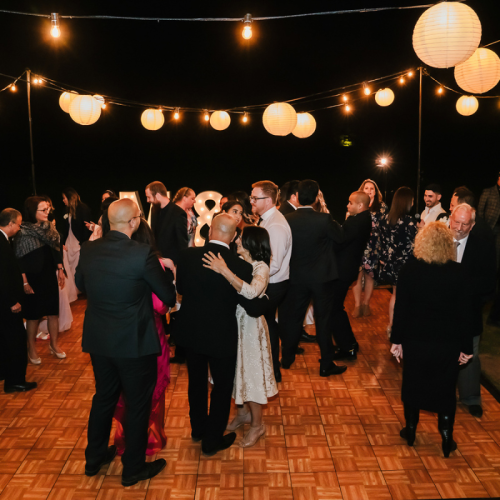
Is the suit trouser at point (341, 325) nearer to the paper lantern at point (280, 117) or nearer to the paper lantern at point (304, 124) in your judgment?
the paper lantern at point (280, 117)

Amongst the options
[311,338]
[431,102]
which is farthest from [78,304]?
[431,102]

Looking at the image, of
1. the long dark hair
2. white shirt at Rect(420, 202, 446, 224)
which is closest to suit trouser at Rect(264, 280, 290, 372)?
the long dark hair

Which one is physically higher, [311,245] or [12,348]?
[311,245]

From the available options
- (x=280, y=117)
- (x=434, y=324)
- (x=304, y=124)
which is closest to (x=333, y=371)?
(x=434, y=324)

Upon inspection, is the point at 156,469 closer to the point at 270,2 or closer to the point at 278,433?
the point at 278,433

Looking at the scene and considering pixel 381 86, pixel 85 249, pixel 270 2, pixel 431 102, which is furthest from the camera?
pixel 431 102

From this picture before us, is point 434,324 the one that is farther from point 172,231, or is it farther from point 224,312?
point 172,231

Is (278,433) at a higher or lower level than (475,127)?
lower

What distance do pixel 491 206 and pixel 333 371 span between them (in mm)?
3023

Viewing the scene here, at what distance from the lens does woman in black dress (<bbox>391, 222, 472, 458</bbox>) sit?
259cm

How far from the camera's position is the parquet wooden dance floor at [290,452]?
2.54 metres

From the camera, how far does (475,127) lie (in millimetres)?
9172

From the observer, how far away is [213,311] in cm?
256

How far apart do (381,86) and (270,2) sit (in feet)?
8.15
